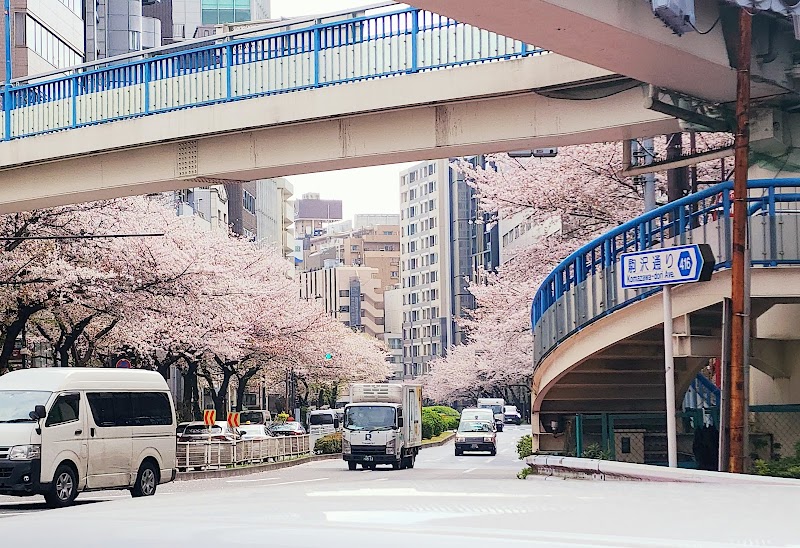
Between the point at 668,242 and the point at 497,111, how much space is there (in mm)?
4763

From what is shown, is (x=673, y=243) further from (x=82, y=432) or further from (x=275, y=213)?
(x=275, y=213)

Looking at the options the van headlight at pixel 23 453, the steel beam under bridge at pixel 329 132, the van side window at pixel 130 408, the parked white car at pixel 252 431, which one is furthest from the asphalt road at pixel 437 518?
the parked white car at pixel 252 431

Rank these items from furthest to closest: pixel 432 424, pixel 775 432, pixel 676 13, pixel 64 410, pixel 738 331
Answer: pixel 432 424
pixel 64 410
pixel 775 432
pixel 676 13
pixel 738 331

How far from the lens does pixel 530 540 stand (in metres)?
2.46

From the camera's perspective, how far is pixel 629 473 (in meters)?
10.7

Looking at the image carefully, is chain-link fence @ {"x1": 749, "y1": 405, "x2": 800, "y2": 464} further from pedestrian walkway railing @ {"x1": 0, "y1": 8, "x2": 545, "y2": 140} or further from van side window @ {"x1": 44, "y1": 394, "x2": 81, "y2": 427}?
van side window @ {"x1": 44, "y1": 394, "x2": 81, "y2": 427}

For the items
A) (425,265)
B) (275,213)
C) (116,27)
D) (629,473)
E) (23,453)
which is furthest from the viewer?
(425,265)

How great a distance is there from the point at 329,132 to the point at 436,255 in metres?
157

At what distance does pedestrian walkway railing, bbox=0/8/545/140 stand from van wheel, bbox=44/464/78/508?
25.4 feet

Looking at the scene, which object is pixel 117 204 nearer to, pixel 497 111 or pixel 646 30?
pixel 497 111

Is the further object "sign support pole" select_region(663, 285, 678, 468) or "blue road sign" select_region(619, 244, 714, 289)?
"blue road sign" select_region(619, 244, 714, 289)

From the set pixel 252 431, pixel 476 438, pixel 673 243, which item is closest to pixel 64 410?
pixel 673 243

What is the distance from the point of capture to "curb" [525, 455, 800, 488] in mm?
4981

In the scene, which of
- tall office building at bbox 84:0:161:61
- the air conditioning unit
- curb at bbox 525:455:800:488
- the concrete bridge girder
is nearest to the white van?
curb at bbox 525:455:800:488
